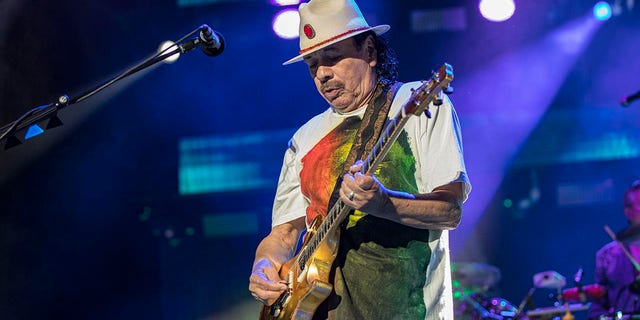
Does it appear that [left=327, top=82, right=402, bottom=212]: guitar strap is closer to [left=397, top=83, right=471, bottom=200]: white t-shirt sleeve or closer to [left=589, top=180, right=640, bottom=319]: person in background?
[left=397, top=83, right=471, bottom=200]: white t-shirt sleeve

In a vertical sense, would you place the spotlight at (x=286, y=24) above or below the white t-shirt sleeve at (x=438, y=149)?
above

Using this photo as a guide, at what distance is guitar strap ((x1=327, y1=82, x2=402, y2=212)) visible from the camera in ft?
10.1

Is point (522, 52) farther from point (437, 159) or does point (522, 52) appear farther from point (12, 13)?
point (437, 159)

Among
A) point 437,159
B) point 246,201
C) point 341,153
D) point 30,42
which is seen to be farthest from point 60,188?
point 437,159

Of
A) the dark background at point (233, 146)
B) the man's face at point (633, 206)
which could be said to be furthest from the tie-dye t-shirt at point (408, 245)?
the man's face at point (633, 206)

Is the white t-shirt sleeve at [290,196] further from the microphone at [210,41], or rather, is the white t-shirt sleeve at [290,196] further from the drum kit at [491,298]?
the drum kit at [491,298]

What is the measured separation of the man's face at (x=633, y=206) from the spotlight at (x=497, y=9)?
8.35ft

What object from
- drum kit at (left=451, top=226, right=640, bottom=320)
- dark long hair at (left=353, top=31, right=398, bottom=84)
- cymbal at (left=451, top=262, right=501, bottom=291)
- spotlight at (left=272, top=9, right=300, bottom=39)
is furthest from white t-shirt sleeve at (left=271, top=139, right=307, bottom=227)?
spotlight at (left=272, top=9, right=300, bottom=39)

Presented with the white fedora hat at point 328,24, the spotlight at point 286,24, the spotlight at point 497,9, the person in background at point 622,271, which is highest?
the spotlight at point 286,24

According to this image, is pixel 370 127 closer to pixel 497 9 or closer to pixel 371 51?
pixel 371 51

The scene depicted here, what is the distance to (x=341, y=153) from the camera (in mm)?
3246

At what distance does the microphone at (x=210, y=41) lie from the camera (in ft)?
Answer: 11.8

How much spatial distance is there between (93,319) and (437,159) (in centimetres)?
593

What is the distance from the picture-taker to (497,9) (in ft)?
27.8
